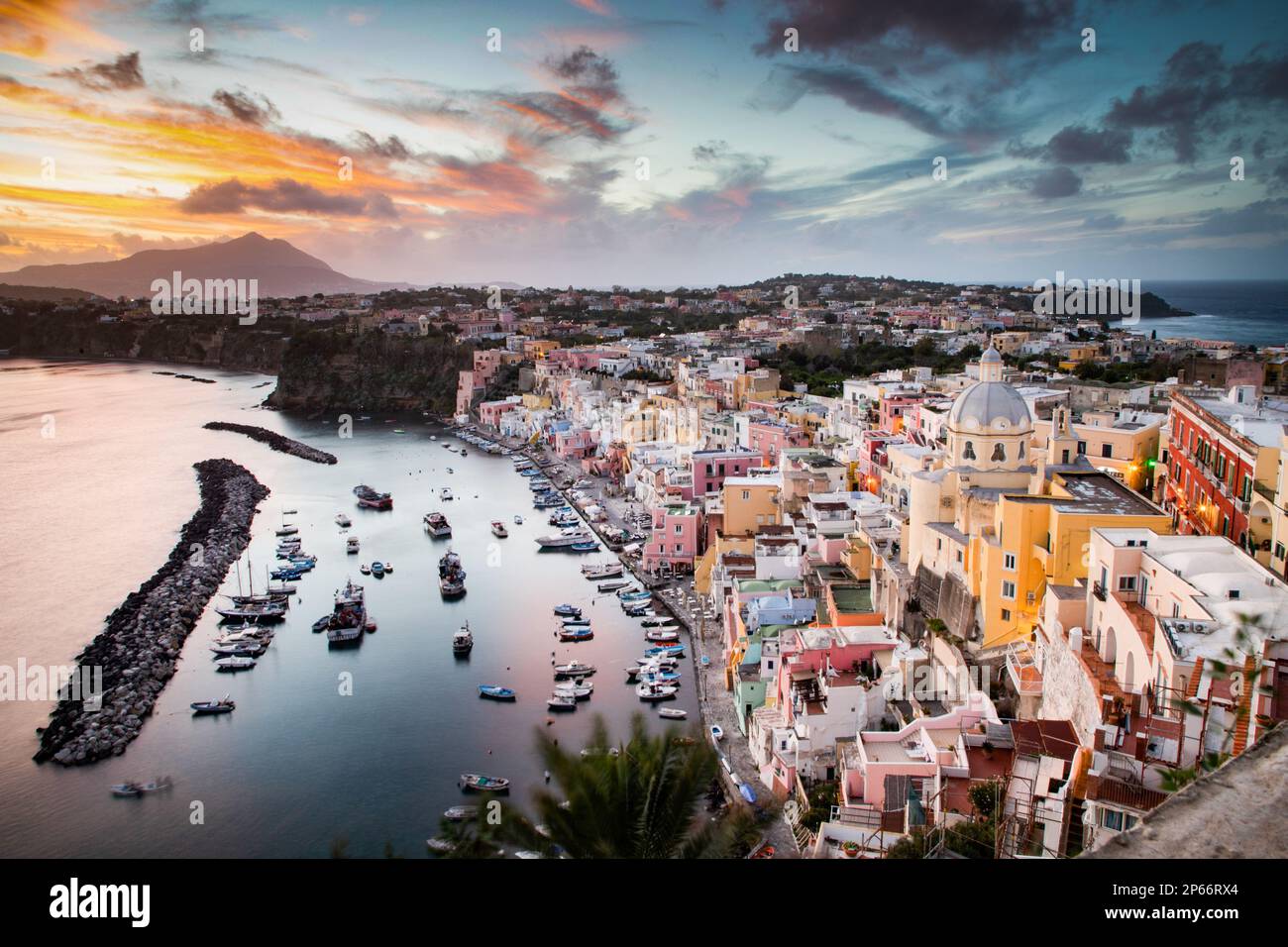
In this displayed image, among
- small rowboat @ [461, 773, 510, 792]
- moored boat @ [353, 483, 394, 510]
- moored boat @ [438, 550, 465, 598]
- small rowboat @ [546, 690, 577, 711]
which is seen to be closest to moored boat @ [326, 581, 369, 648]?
moored boat @ [438, 550, 465, 598]

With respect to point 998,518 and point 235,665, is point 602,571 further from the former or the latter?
point 998,518


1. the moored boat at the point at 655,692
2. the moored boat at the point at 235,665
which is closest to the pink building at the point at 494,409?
the moored boat at the point at 235,665

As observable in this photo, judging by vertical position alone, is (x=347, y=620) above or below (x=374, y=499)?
below

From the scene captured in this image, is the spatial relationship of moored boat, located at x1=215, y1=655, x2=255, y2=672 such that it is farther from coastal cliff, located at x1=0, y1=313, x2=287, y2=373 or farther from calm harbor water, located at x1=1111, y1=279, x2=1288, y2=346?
coastal cliff, located at x1=0, y1=313, x2=287, y2=373

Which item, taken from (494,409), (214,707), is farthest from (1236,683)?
(494,409)

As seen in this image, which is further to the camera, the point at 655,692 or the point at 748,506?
the point at 748,506
